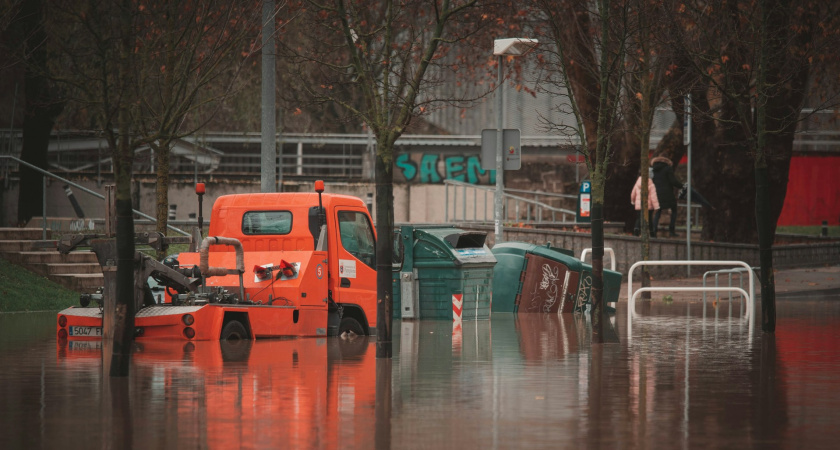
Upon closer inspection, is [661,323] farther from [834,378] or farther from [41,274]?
[41,274]

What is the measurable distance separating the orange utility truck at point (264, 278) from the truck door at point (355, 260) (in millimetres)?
13

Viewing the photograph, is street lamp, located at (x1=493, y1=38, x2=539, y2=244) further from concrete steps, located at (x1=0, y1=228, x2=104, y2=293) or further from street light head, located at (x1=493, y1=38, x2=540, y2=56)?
concrete steps, located at (x1=0, y1=228, x2=104, y2=293)

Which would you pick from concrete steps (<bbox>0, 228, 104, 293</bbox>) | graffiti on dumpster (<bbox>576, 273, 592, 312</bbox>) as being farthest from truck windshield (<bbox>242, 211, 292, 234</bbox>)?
concrete steps (<bbox>0, 228, 104, 293</bbox>)

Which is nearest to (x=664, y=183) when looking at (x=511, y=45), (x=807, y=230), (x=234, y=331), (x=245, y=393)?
(x=511, y=45)

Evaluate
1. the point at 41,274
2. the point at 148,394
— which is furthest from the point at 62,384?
the point at 41,274

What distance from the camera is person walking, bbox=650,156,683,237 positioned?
28984 millimetres

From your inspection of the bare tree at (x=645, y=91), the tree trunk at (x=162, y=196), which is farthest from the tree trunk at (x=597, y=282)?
the bare tree at (x=645, y=91)

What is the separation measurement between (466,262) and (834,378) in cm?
804

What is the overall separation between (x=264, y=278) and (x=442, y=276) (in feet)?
14.3

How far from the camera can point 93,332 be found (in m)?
14.3

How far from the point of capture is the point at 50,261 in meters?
23.1

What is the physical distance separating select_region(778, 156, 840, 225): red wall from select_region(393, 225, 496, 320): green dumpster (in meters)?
24.5

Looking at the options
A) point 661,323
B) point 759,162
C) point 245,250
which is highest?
point 759,162

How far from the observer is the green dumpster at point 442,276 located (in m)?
18.9
